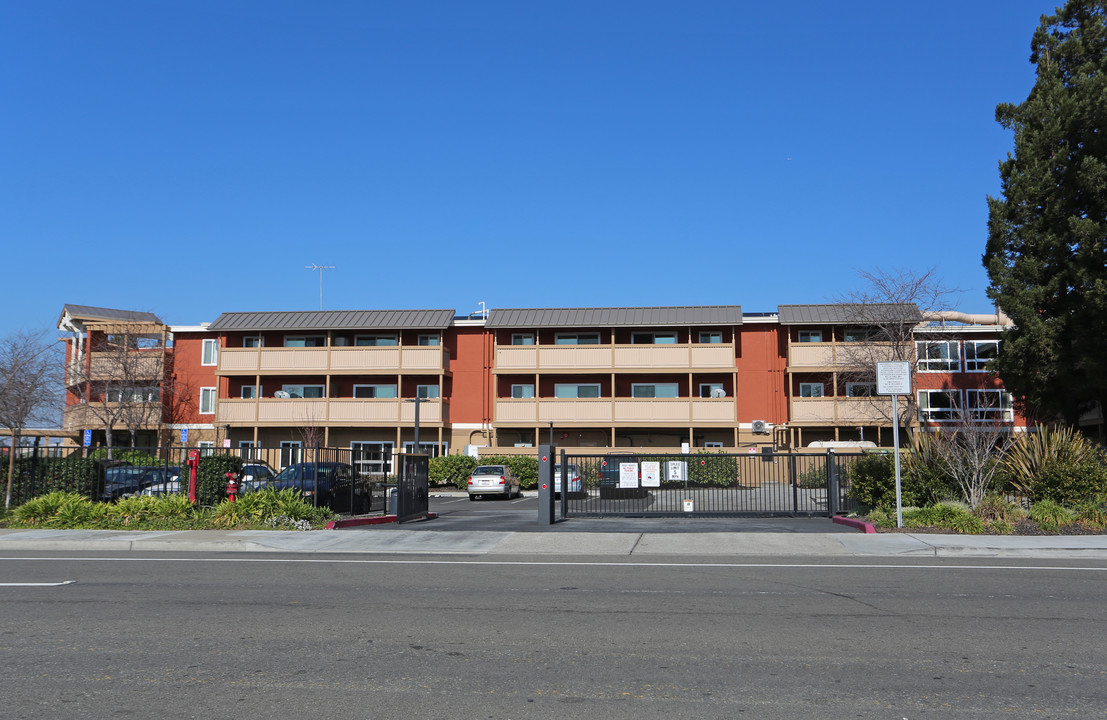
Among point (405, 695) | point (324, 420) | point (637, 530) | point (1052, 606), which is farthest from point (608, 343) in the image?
point (405, 695)

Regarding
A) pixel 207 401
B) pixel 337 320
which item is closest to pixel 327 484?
pixel 337 320

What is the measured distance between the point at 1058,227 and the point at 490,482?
2168 centimetres

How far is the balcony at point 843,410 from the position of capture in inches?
1681

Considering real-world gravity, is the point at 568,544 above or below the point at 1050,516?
below

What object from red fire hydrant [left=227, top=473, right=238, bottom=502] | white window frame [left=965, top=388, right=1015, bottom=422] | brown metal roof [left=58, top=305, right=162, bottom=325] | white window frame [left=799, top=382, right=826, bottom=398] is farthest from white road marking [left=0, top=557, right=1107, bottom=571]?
brown metal roof [left=58, top=305, right=162, bottom=325]

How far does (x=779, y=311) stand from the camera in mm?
45281

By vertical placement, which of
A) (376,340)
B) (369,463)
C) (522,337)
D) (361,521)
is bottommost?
(361,521)

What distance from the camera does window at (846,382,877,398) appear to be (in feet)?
142

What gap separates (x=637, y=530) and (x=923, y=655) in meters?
11.1

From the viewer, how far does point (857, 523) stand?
17.7 m

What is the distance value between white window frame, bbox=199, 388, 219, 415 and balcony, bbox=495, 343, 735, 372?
16.3 m

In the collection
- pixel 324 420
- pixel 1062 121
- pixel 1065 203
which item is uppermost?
pixel 1062 121

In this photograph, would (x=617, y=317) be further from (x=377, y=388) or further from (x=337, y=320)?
(x=337, y=320)

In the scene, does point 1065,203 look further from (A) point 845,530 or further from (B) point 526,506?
(B) point 526,506
